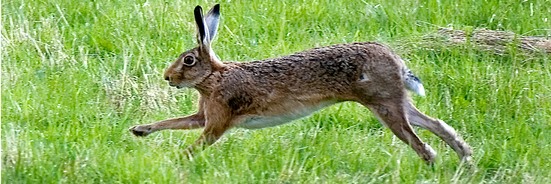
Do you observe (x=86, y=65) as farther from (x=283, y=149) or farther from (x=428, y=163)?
(x=428, y=163)

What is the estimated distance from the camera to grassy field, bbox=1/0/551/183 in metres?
6.56

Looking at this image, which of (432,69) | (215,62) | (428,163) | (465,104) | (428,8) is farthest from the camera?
(428,8)

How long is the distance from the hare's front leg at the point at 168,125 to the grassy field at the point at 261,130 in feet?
0.20

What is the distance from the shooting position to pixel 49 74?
8.10 m

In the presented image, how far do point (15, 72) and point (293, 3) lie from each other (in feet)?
7.76

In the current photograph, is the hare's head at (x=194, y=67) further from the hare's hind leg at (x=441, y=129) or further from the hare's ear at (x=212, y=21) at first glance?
the hare's hind leg at (x=441, y=129)

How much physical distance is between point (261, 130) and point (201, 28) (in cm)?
72

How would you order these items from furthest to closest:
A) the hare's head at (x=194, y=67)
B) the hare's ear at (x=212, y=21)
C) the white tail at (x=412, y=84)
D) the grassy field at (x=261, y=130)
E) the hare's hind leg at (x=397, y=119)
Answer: the hare's ear at (x=212, y=21), the hare's head at (x=194, y=67), the white tail at (x=412, y=84), the hare's hind leg at (x=397, y=119), the grassy field at (x=261, y=130)

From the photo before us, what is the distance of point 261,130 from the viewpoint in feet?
24.3

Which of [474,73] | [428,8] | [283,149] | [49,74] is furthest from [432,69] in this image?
[49,74]

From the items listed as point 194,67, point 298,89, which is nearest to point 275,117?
point 298,89

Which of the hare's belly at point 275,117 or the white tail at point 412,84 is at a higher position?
the white tail at point 412,84

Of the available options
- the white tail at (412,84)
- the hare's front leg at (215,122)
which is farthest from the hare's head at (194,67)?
the white tail at (412,84)

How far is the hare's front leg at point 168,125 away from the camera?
23.3 feet
